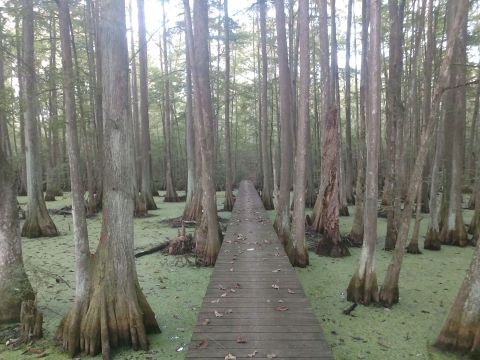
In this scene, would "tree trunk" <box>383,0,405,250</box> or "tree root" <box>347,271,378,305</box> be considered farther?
"tree trunk" <box>383,0,405,250</box>

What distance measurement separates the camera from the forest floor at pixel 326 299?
3902 mm

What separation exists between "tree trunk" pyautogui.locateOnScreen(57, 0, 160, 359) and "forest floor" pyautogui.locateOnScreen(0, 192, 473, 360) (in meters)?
0.22

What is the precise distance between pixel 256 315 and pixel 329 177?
18.2ft

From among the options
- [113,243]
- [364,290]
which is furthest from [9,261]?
[364,290]

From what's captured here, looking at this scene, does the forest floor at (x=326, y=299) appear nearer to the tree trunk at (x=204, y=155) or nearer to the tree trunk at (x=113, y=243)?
the tree trunk at (x=113, y=243)

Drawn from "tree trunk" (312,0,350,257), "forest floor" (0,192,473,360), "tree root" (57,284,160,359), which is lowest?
"forest floor" (0,192,473,360)

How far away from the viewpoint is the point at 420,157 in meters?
4.57

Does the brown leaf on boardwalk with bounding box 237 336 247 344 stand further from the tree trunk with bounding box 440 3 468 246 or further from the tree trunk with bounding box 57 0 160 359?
the tree trunk with bounding box 440 3 468 246

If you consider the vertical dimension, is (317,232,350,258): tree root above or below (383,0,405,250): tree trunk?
below

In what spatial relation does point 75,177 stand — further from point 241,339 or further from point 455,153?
point 455,153

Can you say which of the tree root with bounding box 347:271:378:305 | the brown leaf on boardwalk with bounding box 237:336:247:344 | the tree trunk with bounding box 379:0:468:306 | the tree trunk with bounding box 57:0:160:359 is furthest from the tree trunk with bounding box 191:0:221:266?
the brown leaf on boardwalk with bounding box 237:336:247:344

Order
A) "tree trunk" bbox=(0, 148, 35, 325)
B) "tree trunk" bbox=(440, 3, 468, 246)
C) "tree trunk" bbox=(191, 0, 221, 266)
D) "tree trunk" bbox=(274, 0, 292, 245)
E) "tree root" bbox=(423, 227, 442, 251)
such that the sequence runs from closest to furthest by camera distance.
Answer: "tree trunk" bbox=(0, 148, 35, 325)
"tree trunk" bbox=(191, 0, 221, 266)
"tree trunk" bbox=(274, 0, 292, 245)
"tree root" bbox=(423, 227, 442, 251)
"tree trunk" bbox=(440, 3, 468, 246)

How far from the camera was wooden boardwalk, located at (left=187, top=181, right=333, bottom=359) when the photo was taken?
3.16m

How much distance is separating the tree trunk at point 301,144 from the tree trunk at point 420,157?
2.20 m
